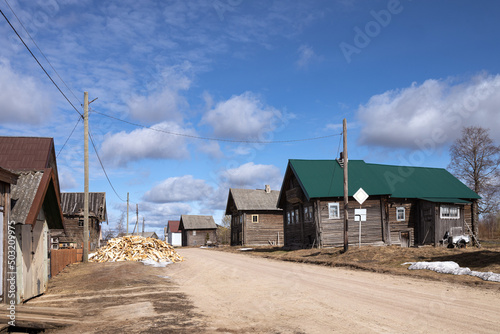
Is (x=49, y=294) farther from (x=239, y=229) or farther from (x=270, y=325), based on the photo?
(x=239, y=229)

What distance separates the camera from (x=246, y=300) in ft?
36.1

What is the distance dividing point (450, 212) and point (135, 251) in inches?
1020

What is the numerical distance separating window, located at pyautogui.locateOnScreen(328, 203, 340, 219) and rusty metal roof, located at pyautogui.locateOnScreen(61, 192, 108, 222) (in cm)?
2722

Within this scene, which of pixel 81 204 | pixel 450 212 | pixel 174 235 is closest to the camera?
pixel 450 212

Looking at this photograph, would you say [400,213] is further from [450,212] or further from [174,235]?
[174,235]

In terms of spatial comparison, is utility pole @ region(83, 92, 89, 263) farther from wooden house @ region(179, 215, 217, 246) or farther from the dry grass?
wooden house @ region(179, 215, 217, 246)

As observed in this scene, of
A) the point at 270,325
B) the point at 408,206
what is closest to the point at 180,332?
the point at 270,325

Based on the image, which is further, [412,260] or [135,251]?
[135,251]

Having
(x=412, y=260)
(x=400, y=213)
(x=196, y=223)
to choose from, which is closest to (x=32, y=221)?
(x=412, y=260)

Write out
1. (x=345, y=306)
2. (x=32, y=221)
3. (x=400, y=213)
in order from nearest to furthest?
1. (x=345, y=306)
2. (x=32, y=221)
3. (x=400, y=213)

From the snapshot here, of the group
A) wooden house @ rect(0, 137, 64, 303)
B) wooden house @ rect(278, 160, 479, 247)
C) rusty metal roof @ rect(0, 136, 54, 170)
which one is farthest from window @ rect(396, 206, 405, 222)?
wooden house @ rect(0, 137, 64, 303)

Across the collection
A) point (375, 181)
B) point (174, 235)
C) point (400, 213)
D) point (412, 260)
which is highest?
point (375, 181)

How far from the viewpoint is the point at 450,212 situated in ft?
116

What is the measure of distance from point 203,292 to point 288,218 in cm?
2875
